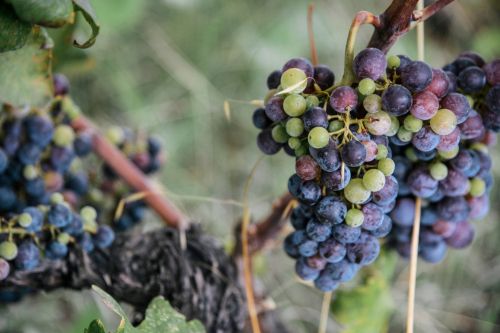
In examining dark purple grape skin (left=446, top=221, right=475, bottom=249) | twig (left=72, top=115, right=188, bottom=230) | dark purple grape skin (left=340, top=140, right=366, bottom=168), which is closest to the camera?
dark purple grape skin (left=340, top=140, right=366, bottom=168)

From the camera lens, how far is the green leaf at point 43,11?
53 cm

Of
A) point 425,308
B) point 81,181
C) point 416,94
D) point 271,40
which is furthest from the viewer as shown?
point 271,40

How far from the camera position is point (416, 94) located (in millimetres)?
545

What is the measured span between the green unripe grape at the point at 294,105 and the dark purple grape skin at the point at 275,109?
13 millimetres

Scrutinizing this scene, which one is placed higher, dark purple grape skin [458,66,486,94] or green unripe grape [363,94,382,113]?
dark purple grape skin [458,66,486,94]

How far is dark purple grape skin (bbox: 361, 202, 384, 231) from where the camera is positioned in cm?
56

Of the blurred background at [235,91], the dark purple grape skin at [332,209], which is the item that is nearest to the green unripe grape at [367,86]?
the dark purple grape skin at [332,209]

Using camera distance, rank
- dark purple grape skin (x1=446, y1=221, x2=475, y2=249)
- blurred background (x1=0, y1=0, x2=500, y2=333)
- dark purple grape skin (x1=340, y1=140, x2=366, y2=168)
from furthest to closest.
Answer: blurred background (x1=0, y1=0, x2=500, y2=333)
dark purple grape skin (x1=446, y1=221, x2=475, y2=249)
dark purple grape skin (x1=340, y1=140, x2=366, y2=168)

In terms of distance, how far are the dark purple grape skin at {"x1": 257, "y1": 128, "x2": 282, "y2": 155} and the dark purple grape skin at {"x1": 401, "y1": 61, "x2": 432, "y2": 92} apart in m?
0.14

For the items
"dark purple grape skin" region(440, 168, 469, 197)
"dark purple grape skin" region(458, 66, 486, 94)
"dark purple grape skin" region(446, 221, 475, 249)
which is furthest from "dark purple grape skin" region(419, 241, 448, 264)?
"dark purple grape skin" region(458, 66, 486, 94)

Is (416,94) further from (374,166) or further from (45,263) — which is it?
(45,263)

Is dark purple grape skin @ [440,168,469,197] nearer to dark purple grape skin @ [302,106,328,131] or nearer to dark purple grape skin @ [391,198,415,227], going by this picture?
dark purple grape skin @ [391,198,415,227]

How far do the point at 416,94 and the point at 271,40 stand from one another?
3.95 feet

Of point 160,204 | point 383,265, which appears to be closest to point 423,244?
point 383,265
